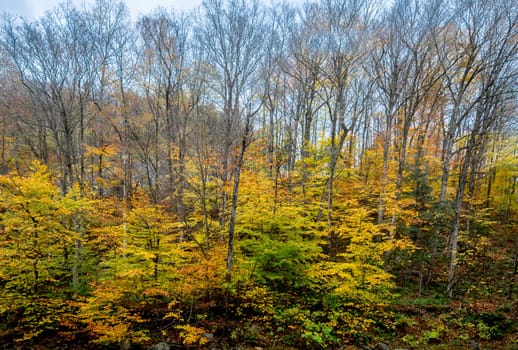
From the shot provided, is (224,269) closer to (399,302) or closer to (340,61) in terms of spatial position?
(399,302)

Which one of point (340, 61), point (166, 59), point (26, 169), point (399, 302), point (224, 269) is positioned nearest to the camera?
point (224, 269)

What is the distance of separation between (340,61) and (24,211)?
12238mm

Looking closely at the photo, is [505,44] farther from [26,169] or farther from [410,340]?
[26,169]

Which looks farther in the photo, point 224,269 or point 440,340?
point 224,269

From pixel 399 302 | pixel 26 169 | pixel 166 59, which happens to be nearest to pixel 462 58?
pixel 399 302

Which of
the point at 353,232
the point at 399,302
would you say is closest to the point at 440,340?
the point at 399,302

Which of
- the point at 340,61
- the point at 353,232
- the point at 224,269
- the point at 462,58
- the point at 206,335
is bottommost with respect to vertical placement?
the point at 206,335

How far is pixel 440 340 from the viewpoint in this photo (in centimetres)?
690

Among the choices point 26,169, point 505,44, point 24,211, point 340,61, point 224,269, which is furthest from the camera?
point 26,169

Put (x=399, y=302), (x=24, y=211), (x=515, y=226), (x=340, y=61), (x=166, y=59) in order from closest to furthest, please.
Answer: (x=24, y=211) → (x=399, y=302) → (x=340, y=61) → (x=166, y=59) → (x=515, y=226)

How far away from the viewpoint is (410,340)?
6891 mm

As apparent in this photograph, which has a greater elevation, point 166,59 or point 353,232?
point 166,59

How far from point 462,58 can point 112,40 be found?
15817 mm

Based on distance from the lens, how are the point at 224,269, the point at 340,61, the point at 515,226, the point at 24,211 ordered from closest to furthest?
the point at 24,211, the point at 224,269, the point at 340,61, the point at 515,226
